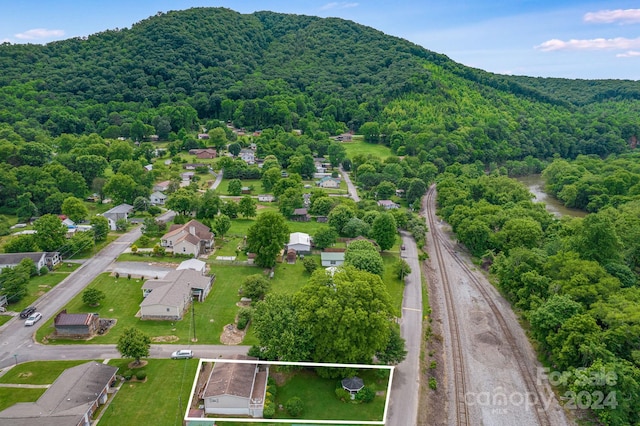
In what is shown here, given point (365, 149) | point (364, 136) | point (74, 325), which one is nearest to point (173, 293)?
point (74, 325)

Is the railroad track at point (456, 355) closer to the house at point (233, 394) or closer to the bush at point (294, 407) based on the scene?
the bush at point (294, 407)

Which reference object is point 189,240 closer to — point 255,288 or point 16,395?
point 255,288

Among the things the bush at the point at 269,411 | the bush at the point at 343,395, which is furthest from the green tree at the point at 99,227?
the bush at the point at 343,395

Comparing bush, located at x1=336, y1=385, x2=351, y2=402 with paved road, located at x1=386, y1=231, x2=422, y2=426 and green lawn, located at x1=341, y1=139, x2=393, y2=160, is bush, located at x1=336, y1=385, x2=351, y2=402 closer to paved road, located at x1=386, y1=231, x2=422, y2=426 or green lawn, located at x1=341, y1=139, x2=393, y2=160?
paved road, located at x1=386, y1=231, x2=422, y2=426

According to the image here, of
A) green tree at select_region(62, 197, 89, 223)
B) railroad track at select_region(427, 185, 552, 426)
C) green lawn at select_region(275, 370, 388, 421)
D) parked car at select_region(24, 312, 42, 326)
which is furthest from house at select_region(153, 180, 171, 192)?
green lawn at select_region(275, 370, 388, 421)

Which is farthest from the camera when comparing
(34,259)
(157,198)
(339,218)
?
(157,198)
